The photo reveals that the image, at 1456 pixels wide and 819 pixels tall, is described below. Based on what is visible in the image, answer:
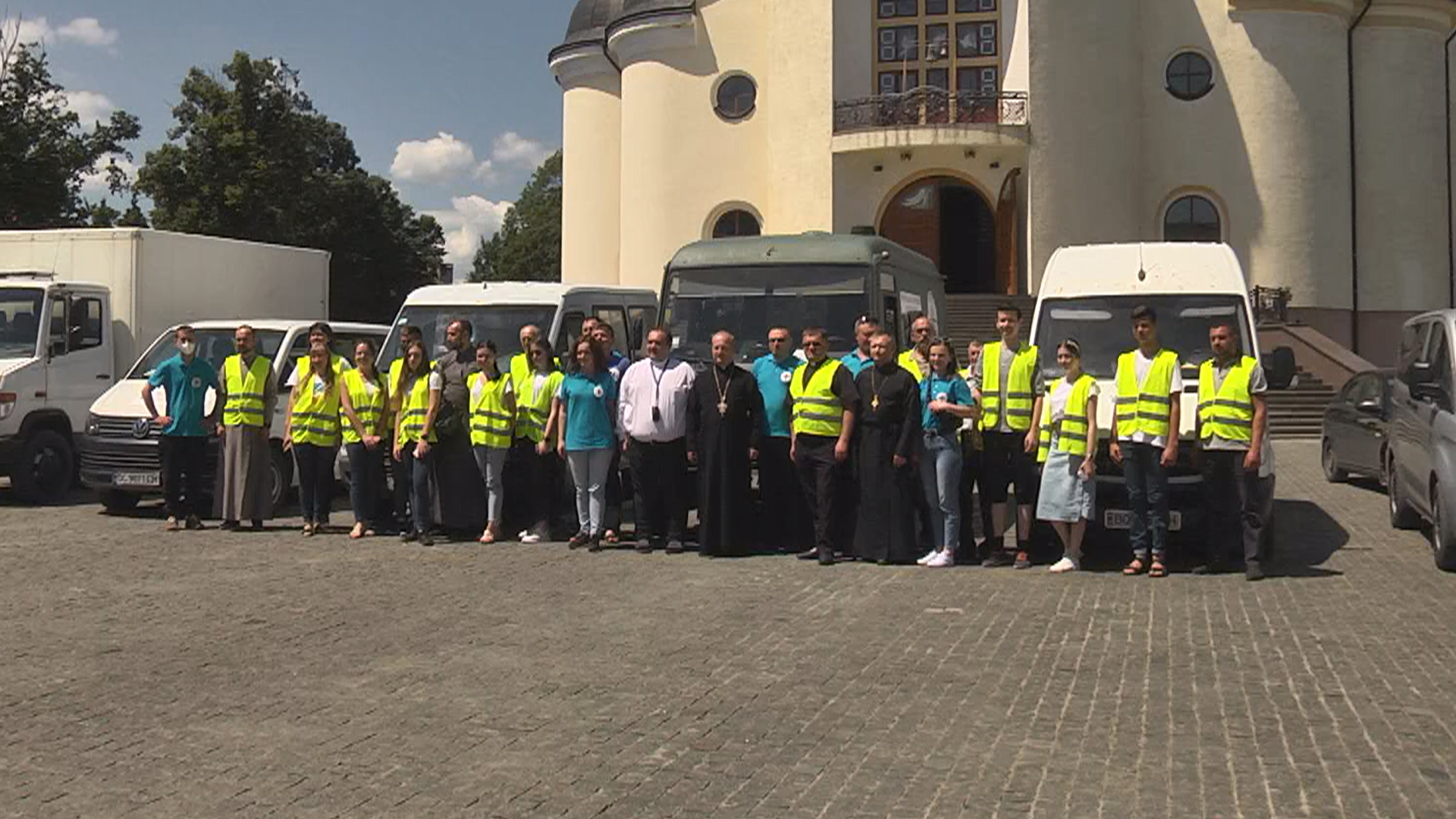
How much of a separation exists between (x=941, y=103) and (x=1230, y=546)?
74.4ft

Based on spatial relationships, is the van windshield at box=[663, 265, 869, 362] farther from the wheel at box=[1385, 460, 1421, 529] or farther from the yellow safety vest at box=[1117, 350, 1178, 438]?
the wheel at box=[1385, 460, 1421, 529]

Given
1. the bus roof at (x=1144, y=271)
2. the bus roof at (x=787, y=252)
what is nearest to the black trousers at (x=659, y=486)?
the bus roof at (x=787, y=252)

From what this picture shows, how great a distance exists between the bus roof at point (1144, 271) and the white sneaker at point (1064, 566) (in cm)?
265

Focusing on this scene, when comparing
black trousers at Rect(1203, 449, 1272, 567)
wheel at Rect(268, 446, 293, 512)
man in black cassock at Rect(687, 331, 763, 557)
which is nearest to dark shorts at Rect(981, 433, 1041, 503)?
black trousers at Rect(1203, 449, 1272, 567)

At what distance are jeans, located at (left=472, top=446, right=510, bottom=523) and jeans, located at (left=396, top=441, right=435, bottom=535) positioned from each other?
45 centimetres

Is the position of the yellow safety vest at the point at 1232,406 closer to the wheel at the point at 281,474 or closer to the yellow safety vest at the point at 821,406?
the yellow safety vest at the point at 821,406

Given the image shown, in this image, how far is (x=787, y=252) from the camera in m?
13.3

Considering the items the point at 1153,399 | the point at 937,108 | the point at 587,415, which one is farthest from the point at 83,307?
the point at 937,108

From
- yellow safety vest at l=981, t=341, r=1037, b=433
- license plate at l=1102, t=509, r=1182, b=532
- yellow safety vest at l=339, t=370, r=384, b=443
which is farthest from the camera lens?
yellow safety vest at l=339, t=370, r=384, b=443

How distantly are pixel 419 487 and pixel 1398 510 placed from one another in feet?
28.7

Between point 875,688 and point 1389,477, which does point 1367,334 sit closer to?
point 1389,477

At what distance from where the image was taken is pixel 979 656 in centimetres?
742

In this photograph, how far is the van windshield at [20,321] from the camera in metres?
Answer: 15.0

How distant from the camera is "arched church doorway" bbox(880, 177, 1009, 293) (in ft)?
110
